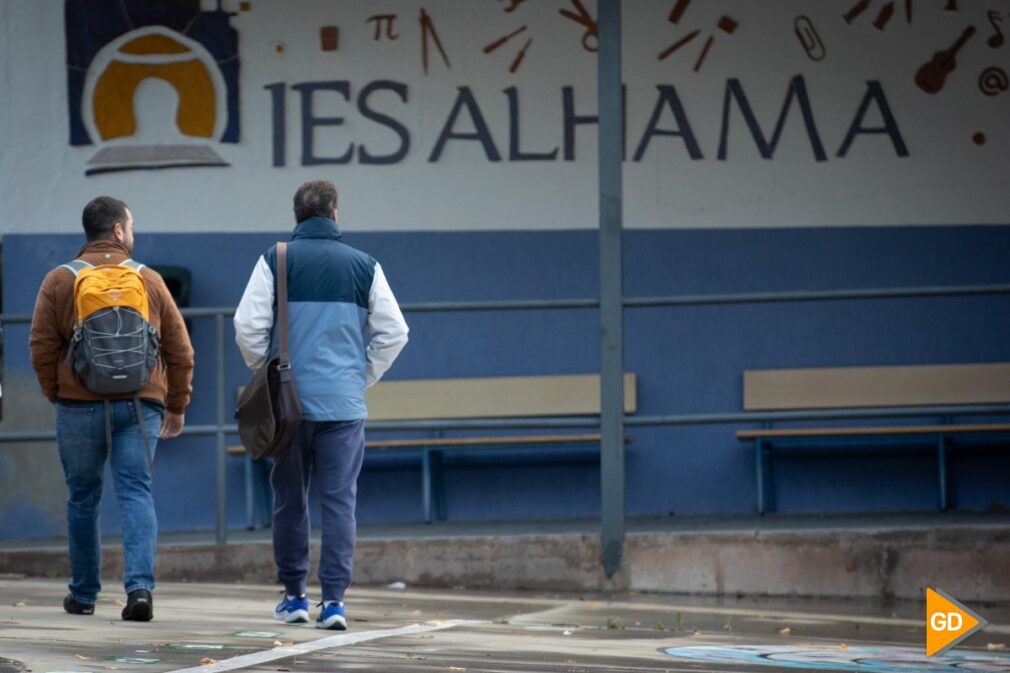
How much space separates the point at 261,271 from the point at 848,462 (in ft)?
16.0

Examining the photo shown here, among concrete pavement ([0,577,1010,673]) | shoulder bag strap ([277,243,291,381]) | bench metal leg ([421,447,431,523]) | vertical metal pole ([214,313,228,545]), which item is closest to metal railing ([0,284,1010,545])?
vertical metal pole ([214,313,228,545])

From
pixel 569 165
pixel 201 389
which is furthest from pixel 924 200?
pixel 201 389

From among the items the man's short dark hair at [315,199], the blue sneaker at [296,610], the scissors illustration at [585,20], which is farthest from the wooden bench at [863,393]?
the man's short dark hair at [315,199]

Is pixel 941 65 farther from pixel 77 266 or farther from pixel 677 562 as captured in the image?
pixel 77 266

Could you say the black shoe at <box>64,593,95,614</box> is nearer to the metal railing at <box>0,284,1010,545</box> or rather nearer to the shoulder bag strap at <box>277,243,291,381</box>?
the shoulder bag strap at <box>277,243,291,381</box>

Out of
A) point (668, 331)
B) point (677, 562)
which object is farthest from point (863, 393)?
point (677, 562)

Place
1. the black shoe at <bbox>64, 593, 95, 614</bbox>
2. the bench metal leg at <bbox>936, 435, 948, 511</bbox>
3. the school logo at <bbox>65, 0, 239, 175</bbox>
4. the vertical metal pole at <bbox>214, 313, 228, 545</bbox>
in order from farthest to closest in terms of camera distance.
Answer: the school logo at <bbox>65, 0, 239, 175</bbox>, the bench metal leg at <bbox>936, 435, 948, 511</bbox>, the vertical metal pole at <bbox>214, 313, 228, 545</bbox>, the black shoe at <bbox>64, 593, 95, 614</bbox>

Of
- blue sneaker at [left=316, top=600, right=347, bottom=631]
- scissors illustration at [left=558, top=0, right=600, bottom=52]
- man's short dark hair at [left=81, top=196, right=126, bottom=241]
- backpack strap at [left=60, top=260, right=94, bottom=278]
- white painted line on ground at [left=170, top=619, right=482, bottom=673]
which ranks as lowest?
white painted line on ground at [left=170, top=619, right=482, bottom=673]

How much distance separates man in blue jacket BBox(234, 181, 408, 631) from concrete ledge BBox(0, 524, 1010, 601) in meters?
2.38

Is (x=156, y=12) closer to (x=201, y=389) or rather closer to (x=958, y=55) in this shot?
(x=201, y=389)

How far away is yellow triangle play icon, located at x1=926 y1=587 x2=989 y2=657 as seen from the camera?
7.04 metres

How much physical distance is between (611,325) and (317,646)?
3.31 metres

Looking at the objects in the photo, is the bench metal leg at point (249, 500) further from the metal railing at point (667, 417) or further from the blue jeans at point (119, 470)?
the blue jeans at point (119, 470)

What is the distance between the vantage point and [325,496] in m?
6.68
